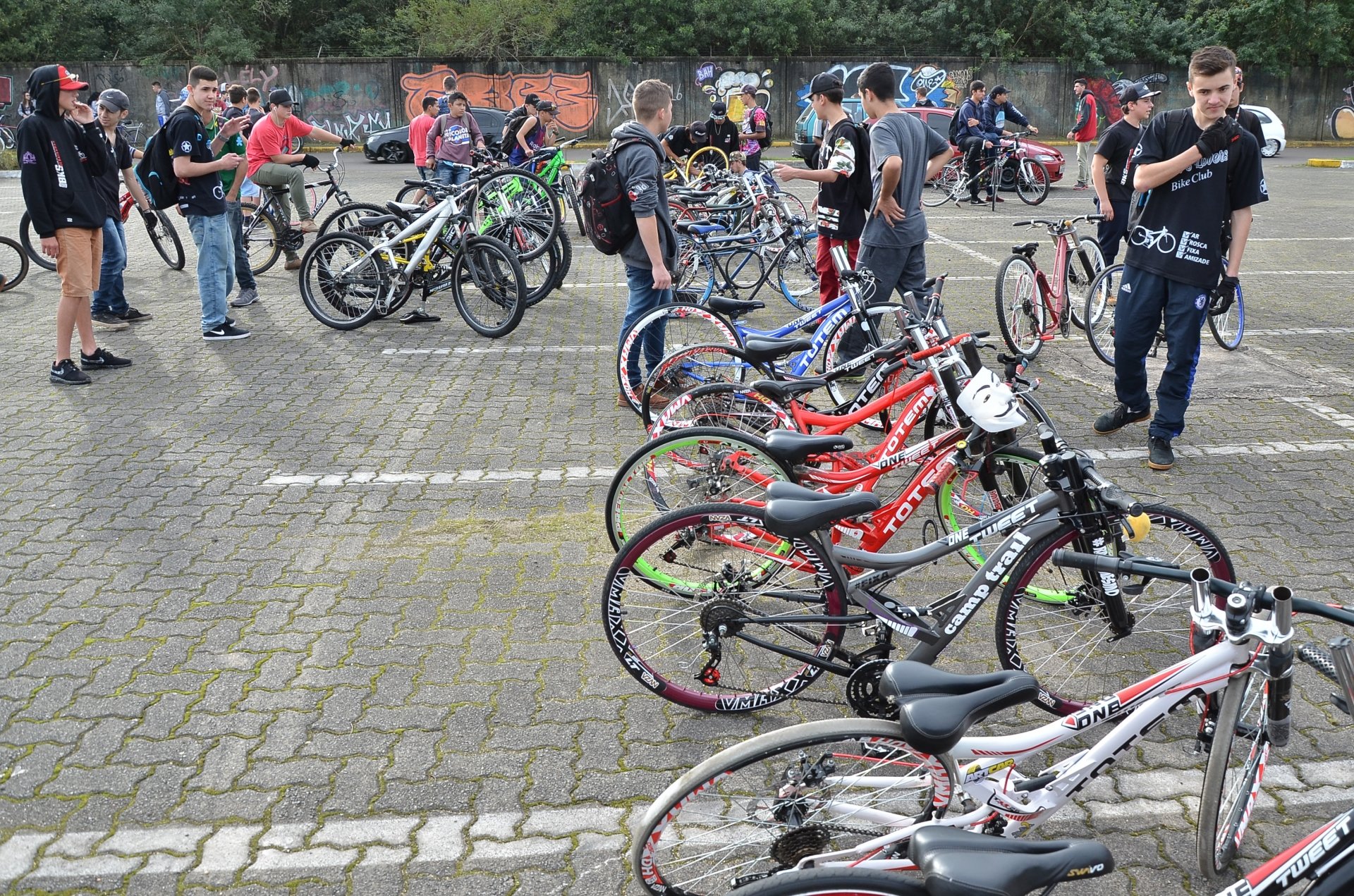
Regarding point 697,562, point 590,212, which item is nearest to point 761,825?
point 697,562

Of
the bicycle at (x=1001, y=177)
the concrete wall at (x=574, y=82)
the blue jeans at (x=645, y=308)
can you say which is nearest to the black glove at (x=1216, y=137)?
the blue jeans at (x=645, y=308)

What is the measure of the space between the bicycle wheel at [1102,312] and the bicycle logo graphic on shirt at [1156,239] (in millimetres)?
2364

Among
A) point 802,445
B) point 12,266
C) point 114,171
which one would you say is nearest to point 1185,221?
point 802,445

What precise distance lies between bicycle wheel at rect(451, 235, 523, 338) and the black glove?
208 inches

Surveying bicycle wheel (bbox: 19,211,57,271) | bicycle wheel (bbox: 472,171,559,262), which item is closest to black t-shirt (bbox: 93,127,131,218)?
bicycle wheel (bbox: 19,211,57,271)

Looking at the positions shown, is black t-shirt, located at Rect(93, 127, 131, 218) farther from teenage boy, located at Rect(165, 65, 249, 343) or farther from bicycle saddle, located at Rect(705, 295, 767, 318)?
bicycle saddle, located at Rect(705, 295, 767, 318)

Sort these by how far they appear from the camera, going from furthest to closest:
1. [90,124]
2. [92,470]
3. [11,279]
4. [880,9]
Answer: [880,9]
[11,279]
[90,124]
[92,470]

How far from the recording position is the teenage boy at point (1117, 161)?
808cm

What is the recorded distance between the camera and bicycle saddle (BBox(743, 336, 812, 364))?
4.96m

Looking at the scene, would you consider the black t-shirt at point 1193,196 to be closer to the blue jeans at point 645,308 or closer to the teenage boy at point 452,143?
the blue jeans at point 645,308

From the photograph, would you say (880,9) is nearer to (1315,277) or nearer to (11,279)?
(1315,277)

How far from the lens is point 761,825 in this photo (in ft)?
8.71

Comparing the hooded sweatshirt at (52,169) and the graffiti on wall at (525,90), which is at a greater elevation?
the graffiti on wall at (525,90)

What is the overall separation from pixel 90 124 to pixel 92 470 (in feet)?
11.6
